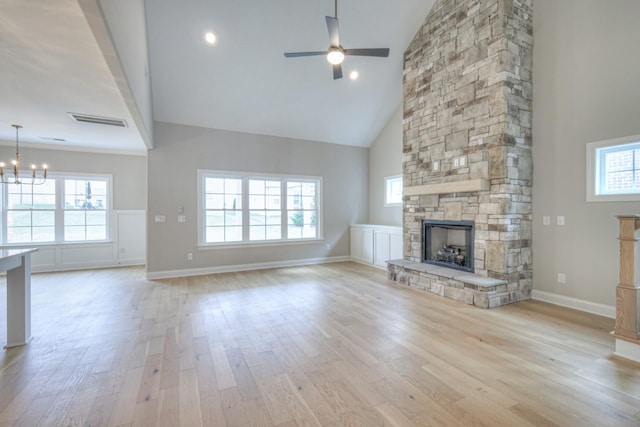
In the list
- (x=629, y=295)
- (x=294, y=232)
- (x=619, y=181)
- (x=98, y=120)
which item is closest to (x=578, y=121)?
(x=619, y=181)

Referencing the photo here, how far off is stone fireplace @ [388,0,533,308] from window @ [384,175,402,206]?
1.79 m

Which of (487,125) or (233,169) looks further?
(233,169)

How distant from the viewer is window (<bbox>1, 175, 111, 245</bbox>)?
597 cm

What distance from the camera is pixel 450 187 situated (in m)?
4.50

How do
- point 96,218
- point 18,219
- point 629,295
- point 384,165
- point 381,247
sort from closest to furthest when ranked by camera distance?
point 629,295
point 18,219
point 381,247
point 96,218
point 384,165

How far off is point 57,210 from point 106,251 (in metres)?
1.30

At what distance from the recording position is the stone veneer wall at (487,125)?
3.96 m

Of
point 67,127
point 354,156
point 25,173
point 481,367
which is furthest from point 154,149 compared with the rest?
point 481,367

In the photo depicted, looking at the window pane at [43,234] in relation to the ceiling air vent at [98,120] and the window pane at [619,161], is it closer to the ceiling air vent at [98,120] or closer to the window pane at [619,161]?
the ceiling air vent at [98,120]

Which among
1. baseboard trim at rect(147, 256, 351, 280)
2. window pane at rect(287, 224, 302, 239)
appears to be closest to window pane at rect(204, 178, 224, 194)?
baseboard trim at rect(147, 256, 351, 280)

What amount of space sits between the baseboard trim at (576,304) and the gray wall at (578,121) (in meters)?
0.05

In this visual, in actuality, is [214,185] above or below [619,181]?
above

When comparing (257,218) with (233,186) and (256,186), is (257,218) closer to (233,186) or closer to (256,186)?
(256,186)

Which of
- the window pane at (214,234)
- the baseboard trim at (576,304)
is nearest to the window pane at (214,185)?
the window pane at (214,234)
